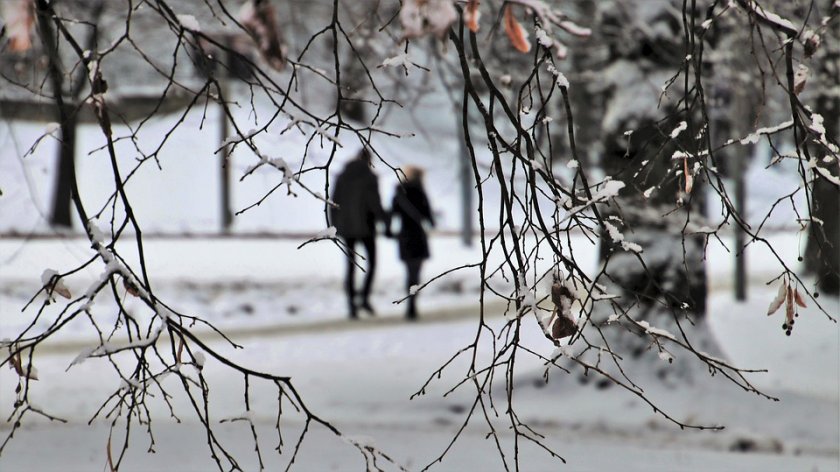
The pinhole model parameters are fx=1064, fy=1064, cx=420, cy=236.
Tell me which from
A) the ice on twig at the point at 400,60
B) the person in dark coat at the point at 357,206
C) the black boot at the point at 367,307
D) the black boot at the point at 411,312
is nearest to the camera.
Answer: the ice on twig at the point at 400,60

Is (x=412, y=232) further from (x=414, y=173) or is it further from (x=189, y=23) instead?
(x=189, y=23)

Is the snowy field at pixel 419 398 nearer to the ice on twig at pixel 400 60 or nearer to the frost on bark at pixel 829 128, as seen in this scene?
the frost on bark at pixel 829 128

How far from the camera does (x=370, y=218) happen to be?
1073 centimetres

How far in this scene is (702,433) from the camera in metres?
6.55

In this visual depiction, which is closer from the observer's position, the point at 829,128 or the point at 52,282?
the point at 52,282

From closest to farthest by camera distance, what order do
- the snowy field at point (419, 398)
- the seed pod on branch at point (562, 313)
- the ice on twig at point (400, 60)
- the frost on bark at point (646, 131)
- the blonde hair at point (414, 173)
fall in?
the seed pod on branch at point (562, 313) < the ice on twig at point (400, 60) < the snowy field at point (419, 398) < the frost on bark at point (646, 131) < the blonde hair at point (414, 173)

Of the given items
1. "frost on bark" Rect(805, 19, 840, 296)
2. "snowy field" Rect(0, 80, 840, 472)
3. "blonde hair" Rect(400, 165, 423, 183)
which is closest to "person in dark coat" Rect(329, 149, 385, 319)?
"blonde hair" Rect(400, 165, 423, 183)

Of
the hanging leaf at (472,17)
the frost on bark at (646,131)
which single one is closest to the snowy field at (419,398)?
the frost on bark at (646,131)

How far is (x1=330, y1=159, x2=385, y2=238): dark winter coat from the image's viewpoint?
34.1 ft

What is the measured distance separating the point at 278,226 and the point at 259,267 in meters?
5.82

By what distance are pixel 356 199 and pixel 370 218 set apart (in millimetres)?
324

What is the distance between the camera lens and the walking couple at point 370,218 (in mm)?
10406

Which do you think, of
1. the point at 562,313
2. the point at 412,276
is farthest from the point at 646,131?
the point at 562,313

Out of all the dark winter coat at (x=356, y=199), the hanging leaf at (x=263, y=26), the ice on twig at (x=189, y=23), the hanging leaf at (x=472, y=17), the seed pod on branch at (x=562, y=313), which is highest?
the ice on twig at (x=189, y=23)
